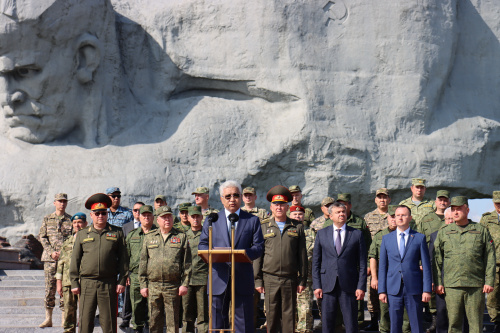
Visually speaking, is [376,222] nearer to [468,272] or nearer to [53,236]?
[468,272]

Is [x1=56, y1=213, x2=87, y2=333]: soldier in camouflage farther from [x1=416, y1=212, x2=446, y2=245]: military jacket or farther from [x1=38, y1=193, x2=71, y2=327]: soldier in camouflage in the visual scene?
[x1=416, y1=212, x2=446, y2=245]: military jacket

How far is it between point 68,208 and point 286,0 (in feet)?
14.3

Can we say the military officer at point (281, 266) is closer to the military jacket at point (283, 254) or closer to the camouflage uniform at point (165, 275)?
the military jacket at point (283, 254)

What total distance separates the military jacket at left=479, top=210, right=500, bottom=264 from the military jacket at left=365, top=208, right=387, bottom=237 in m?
1.15

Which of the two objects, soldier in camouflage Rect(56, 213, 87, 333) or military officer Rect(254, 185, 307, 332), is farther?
soldier in camouflage Rect(56, 213, 87, 333)

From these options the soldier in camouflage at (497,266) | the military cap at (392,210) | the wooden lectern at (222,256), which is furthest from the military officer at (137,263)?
the soldier in camouflage at (497,266)

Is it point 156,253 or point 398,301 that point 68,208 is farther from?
point 398,301

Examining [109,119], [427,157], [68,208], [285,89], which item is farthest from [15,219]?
[427,157]

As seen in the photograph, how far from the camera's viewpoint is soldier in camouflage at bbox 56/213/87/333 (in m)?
8.39

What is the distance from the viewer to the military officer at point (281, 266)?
8047 mm

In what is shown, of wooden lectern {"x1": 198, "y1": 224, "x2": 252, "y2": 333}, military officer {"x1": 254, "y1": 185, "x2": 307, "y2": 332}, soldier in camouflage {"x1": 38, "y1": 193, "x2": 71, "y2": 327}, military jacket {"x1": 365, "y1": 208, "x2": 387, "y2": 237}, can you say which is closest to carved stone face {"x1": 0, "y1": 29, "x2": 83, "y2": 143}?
soldier in camouflage {"x1": 38, "y1": 193, "x2": 71, "y2": 327}

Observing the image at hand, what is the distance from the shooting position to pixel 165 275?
315 inches

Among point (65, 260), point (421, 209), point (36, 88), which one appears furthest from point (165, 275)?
point (36, 88)

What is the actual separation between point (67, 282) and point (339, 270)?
2.77 m
